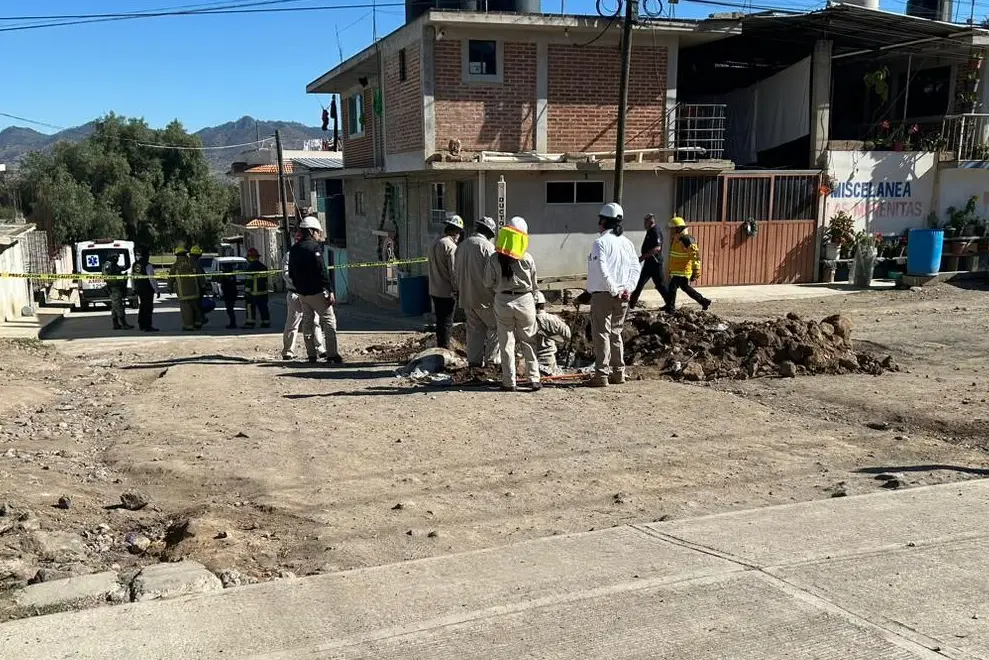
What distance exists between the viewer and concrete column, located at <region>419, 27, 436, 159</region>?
16.8m

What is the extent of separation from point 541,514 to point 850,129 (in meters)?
20.5

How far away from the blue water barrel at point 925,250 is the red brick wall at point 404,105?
36.4ft

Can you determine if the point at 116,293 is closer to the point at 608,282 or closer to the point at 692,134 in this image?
the point at 608,282

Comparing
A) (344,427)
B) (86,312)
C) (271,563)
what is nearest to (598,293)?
(344,427)

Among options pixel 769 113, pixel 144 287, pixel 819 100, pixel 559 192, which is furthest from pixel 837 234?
pixel 144 287

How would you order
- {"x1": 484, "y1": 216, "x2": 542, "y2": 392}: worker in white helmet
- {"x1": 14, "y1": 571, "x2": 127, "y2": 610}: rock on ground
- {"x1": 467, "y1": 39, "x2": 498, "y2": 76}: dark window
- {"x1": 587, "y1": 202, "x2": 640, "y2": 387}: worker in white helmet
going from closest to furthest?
{"x1": 14, "y1": 571, "x2": 127, "y2": 610}: rock on ground, {"x1": 484, "y1": 216, "x2": 542, "y2": 392}: worker in white helmet, {"x1": 587, "y1": 202, "x2": 640, "y2": 387}: worker in white helmet, {"x1": 467, "y1": 39, "x2": 498, "y2": 76}: dark window

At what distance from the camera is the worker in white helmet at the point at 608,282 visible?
8.60 m

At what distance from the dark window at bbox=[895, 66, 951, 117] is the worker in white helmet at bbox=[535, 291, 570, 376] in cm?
1518

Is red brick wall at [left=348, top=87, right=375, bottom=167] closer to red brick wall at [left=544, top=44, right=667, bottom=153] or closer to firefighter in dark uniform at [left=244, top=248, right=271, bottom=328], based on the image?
firefighter in dark uniform at [left=244, top=248, right=271, bottom=328]

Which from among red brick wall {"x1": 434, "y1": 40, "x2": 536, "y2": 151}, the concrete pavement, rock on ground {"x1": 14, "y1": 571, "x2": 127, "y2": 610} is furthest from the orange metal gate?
rock on ground {"x1": 14, "y1": 571, "x2": 127, "y2": 610}

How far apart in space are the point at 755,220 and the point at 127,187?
125 ft

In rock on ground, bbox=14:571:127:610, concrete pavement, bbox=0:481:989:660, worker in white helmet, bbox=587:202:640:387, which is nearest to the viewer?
concrete pavement, bbox=0:481:989:660

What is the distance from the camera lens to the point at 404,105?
60.7ft

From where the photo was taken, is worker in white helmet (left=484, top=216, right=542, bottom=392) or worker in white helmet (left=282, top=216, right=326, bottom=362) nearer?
worker in white helmet (left=484, top=216, right=542, bottom=392)
